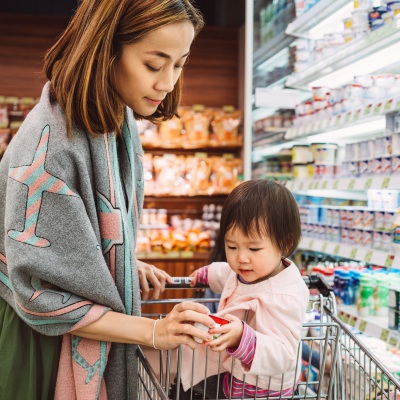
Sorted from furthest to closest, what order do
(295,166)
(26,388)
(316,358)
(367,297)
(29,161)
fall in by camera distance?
1. (295,166)
2. (316,358)
3. (367,297)
4. (26,388)
5. (29,161)

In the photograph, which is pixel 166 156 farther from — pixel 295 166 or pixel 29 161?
pixel 29 161

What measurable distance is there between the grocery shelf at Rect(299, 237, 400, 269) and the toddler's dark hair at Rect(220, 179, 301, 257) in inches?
50.0

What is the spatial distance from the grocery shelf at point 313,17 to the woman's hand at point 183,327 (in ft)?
8.73

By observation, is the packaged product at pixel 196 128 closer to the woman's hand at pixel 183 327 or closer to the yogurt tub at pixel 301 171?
the yogurt tub at pixel 301 171

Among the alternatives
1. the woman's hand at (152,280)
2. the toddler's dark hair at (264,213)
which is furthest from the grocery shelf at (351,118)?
the woman's hand at (152,280)

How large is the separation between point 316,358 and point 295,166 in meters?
1.29

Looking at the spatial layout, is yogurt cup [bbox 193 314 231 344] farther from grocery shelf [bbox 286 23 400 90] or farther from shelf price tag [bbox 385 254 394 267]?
grocery shelf [bbox 286 23 400 90]

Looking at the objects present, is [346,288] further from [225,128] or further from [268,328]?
[225,128]

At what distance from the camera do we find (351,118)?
296 cm

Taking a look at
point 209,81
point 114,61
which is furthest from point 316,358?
point 209,81

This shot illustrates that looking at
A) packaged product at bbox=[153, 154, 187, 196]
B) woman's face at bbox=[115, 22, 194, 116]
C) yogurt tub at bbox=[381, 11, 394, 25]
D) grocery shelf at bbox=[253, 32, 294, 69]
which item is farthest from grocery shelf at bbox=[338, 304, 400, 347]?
packaged product at bbox=[153, 154, 187, 196]

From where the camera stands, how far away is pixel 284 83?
414 centimetres

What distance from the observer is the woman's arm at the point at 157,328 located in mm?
1148

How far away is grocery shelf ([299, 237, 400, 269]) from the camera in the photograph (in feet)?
8.50
